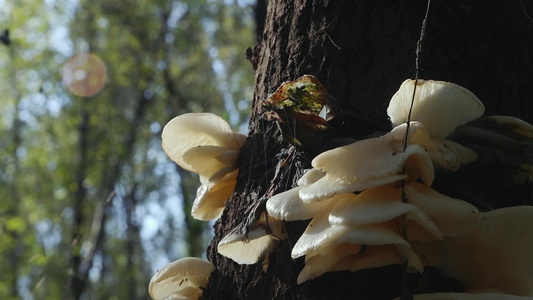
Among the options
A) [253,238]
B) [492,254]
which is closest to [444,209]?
[492,254]

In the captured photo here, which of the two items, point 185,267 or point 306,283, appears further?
point 185,267

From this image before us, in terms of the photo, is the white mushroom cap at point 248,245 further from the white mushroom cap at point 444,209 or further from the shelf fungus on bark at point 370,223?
the white mushroom cap at point 444,209

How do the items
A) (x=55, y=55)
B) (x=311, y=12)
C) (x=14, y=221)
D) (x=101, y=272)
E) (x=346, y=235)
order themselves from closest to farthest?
(x=346, y=235) < (x=311, y=12) < (x=14, y=221) < (x=101, y=272) < (x=55, y=55)

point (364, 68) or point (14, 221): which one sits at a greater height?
point (364, 68)

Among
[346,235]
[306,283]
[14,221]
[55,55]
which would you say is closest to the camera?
[346,235]

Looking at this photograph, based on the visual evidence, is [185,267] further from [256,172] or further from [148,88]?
[148,88]

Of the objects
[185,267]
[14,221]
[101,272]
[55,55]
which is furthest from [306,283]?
[55,55]

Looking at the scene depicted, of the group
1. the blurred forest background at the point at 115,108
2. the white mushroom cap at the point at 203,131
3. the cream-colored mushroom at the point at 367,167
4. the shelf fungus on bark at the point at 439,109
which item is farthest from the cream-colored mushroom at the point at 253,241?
the blurred forest background at the point at 115,108
